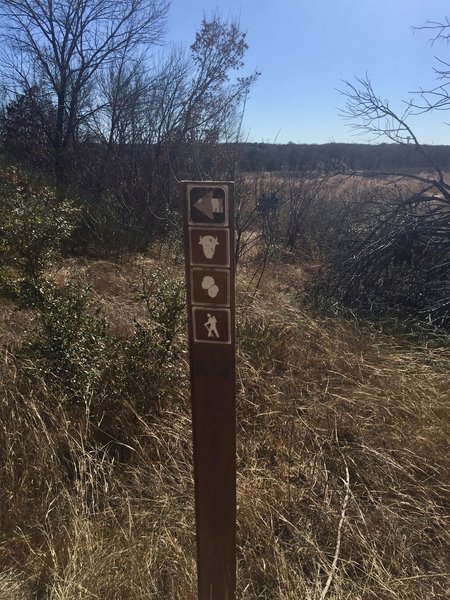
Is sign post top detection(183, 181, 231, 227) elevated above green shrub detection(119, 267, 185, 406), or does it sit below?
above

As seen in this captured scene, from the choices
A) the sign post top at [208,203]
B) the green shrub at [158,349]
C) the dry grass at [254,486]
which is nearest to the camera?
the sign post top at [208,203]

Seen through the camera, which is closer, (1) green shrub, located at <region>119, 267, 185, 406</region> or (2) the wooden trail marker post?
→ (2) the wooden trail marker post

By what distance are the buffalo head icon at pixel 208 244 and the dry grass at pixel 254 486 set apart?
1360mm

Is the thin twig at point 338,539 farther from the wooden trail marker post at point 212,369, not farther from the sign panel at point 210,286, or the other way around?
the sign panel at point 210,286

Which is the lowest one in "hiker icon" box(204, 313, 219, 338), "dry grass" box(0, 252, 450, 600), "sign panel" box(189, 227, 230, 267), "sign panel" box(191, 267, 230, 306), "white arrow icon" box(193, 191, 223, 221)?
"dry grass" box(0, 252, 450, 600)

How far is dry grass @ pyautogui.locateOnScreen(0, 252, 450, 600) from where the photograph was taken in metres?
2.12

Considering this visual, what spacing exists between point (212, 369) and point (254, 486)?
122 centimetres

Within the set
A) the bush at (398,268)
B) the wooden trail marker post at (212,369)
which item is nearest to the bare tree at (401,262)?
the bush at (398,268)

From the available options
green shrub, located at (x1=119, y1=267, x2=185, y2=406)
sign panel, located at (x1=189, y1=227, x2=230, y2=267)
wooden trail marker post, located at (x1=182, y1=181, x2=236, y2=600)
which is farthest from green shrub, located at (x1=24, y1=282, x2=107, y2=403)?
sign panel, located at (x1=189, y1=227, x2=230, y2=267)

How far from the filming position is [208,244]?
57.9 inches

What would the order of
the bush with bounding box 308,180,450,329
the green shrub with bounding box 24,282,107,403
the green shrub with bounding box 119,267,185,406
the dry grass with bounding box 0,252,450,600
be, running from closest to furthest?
the dry grass with bounding box 0,252,450,600 → the green shrub with bounding box 24,282,107,403 → the green shrub with bounding box 119,267,185,406 → the bush with bounding box 308,180,450,329

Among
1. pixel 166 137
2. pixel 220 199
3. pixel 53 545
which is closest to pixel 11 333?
pixel 53 545

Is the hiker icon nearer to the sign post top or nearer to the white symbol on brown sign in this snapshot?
the white symbol on brown sign

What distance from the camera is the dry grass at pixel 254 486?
212 centimetres
